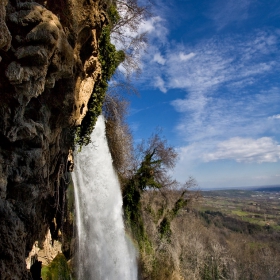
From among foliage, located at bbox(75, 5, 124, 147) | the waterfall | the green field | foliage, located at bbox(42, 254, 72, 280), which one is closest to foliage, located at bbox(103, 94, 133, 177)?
the waterfall

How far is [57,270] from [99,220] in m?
3.13

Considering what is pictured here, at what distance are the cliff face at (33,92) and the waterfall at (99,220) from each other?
258 centimetres

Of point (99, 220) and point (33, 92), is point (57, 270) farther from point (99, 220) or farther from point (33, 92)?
point (33, 92)

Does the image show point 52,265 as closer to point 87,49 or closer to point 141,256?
point 87,49

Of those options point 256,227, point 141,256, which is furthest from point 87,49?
point 256,227

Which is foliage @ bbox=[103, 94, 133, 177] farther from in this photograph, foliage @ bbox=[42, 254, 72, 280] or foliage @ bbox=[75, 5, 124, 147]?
foliage @ bbox=[42, 254, 72, 280]

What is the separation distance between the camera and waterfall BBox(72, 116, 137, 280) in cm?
948

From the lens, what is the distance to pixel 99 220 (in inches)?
413

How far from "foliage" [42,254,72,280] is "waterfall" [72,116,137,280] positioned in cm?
105

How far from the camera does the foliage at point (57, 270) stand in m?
7.04

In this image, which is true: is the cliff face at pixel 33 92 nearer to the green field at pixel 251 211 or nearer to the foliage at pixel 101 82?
the foliage at pixel 101 82

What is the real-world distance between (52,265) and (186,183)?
15.9 m

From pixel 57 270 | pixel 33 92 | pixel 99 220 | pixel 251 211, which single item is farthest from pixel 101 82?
pixel 251 211

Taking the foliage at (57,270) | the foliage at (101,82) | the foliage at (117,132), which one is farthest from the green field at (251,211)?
the foliage at (101,82)
